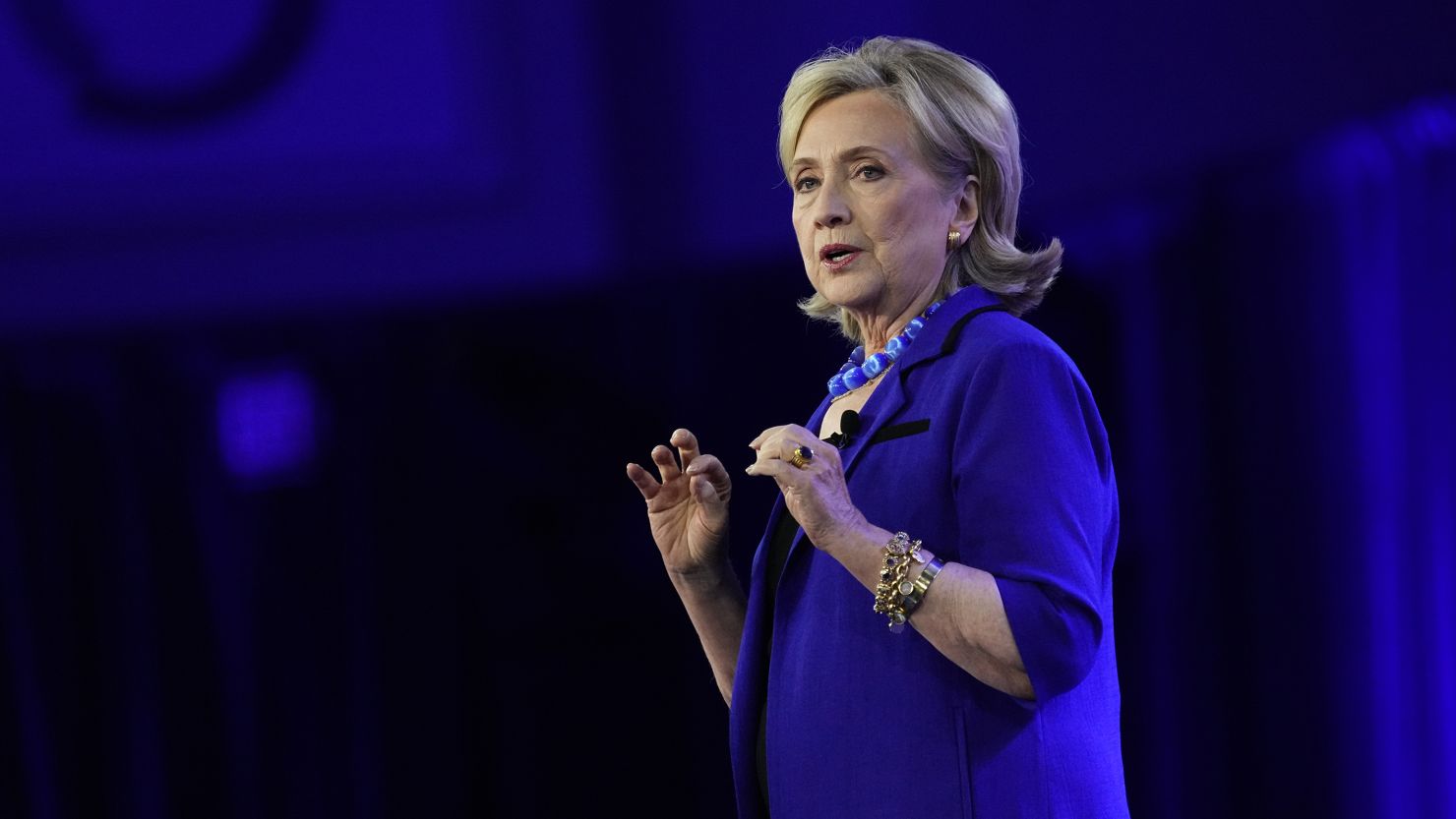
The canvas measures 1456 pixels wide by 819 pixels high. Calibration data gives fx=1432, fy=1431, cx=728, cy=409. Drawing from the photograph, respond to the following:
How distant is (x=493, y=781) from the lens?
292cm

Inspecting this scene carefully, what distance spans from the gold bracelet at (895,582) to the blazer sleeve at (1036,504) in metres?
0.05

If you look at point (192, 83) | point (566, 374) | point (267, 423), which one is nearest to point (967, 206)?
point (566, 374)

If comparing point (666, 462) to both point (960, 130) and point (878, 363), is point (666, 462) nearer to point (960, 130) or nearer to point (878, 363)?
point (878, 363)

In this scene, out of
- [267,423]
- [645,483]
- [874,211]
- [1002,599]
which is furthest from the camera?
[267,423]

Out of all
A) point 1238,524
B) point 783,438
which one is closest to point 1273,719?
point 1238,524

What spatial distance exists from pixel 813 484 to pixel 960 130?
40 centimetres

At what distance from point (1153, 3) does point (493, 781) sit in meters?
2.10

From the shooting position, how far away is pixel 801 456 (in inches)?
45.6

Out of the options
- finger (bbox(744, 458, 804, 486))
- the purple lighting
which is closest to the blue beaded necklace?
finger (bbox(744, 458, 804, 486))

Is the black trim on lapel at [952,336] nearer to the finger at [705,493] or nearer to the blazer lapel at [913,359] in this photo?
the blazer lapel at [913,359]

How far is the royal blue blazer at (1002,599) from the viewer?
1132mm

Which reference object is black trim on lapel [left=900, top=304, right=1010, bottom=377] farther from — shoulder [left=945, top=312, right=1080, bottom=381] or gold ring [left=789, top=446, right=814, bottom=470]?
gold ring [left=789, top=446, right=814, bottom=470]

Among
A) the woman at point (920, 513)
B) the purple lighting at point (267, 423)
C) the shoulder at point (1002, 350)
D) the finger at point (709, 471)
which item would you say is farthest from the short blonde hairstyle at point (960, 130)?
the purple lighting at point (267, 423)

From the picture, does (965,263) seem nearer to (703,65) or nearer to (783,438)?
(783,438)
